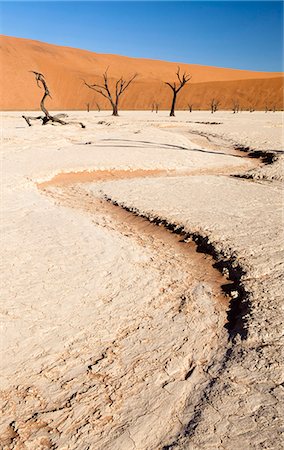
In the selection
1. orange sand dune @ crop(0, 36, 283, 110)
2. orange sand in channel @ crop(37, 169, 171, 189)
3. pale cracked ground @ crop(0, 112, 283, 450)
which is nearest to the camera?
pale cracked ground @ crop(0, 112, 283, 450)

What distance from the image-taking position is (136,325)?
11.1ft

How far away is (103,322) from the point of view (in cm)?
340

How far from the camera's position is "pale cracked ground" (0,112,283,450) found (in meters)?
2.39

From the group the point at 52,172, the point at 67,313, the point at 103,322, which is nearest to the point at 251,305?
the point at 103,322

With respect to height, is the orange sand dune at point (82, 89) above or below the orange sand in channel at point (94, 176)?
above

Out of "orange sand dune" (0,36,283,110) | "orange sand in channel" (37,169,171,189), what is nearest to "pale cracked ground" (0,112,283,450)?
"orange sand in channel" (37,169,171,189)

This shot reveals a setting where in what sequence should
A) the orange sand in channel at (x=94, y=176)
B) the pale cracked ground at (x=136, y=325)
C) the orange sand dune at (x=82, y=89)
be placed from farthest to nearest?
1. the orange sand dune at (x=82, y=89)
2. the orange sand in channel at (x=94, y=176)
3. the pale cracked ground at (x=136, y=325)

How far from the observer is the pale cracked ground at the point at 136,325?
2.39m

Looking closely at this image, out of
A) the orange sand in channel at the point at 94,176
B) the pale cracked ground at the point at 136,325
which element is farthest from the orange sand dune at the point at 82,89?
the pale cracked ground at the point at 136,325

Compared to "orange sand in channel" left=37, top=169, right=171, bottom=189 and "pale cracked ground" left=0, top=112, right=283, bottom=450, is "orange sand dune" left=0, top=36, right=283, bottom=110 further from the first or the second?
"pale cracked ground" left=0, top=112, right=283, bottom=450

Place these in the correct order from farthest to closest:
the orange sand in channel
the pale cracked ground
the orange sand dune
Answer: the orange sand dune < the orange sand in channel < the pale cracked ground

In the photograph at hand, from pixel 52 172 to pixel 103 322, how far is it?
612 centimetres

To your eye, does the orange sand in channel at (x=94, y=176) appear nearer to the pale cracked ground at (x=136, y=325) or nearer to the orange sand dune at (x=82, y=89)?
the pale cracked ground at (x=136, y=325)

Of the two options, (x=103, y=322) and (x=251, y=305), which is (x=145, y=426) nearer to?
(x=103, y=322)
